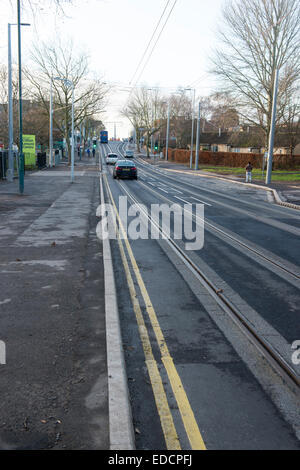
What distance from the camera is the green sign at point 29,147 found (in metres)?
41.2

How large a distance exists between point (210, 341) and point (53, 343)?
1.99 metres

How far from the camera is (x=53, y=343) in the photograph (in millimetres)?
5570

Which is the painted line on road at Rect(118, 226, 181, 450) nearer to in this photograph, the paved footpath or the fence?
the paved footpath

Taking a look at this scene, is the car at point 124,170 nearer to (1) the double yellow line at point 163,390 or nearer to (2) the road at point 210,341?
(2) the road at point 210,341

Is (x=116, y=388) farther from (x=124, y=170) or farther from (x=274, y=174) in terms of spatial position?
(x=274, y=174)

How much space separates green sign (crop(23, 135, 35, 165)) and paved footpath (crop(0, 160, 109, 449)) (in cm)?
3090

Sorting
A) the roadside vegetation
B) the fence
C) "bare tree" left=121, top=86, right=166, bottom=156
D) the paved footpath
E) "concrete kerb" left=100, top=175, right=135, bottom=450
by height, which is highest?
"bare tree" left=121, top=86, right=166, bottom=156

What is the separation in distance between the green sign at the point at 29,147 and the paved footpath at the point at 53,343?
3090cm

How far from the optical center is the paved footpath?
12.6ft

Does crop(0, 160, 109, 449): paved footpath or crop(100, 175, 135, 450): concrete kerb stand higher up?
crop(100, 175, 135, 450): concrete kerb

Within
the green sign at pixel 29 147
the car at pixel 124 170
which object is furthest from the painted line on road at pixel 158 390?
the green sign at pixel 29 147

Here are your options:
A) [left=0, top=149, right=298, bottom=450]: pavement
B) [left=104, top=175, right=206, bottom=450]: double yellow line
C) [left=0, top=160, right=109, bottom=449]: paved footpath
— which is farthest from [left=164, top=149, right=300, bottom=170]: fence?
[left=104, top=175, right=206, bottom=450]: double yellow line
